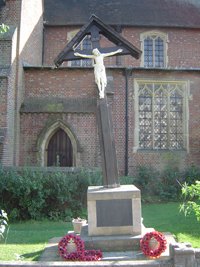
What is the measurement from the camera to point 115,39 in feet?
26.8

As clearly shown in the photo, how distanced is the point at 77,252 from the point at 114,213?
1.23 meters

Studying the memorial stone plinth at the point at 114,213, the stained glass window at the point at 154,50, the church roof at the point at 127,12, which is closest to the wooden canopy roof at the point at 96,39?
the memorial stone plinth at the point at 114,213

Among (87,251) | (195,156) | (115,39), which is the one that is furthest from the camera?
(195,156)

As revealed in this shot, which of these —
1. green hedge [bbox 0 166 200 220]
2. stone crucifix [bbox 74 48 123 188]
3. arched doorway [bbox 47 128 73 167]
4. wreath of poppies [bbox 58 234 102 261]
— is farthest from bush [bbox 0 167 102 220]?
wreath of poppies [bbox 58 234 102 261]

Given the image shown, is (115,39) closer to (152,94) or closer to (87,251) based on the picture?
(87,251)

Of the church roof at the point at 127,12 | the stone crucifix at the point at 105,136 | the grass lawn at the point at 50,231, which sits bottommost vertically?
the grass lawn at the point at 50,231

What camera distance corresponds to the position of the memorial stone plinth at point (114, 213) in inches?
273

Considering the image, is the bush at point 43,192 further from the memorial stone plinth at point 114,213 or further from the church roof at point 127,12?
the church roof at point 127,12

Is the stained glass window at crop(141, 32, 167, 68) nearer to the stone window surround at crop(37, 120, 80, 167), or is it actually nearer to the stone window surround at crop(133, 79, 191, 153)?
the stone window surround at crop(133, 79, 191, 153)

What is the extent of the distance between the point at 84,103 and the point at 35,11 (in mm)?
6082

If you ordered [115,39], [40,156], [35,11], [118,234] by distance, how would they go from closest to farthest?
[118,234], [115,39], [40,156], [35,11]

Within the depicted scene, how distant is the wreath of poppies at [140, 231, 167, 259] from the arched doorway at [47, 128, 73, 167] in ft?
31.7

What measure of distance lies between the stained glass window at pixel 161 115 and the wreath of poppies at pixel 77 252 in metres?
10.3

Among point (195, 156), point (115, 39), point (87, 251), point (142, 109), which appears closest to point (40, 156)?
point (142, 109)
